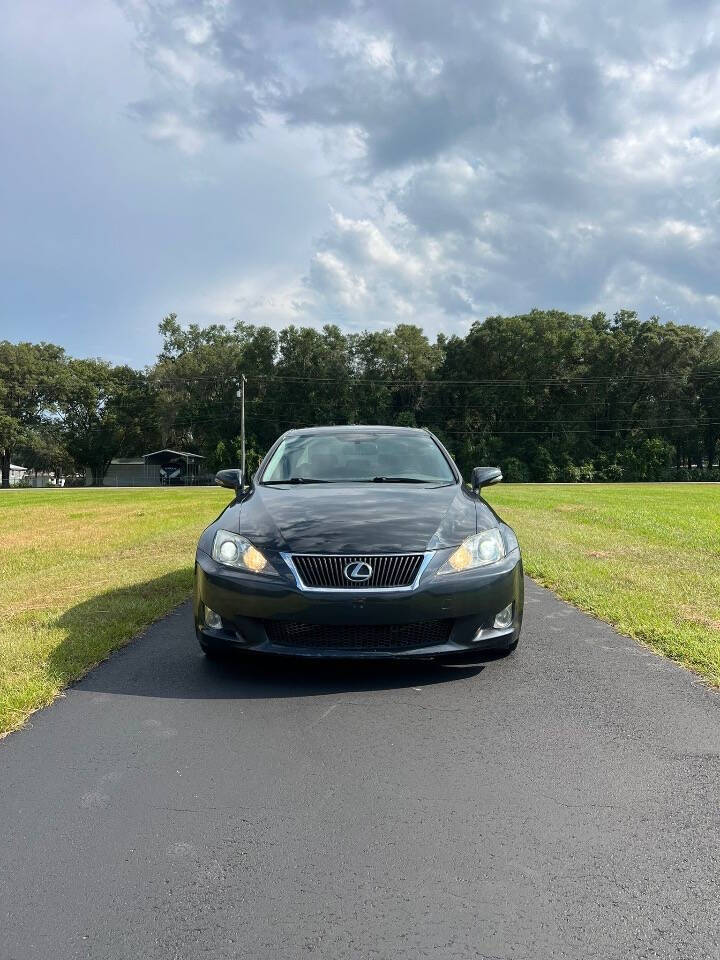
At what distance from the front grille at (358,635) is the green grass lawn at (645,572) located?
172 centimetres

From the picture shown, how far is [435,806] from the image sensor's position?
2.61 m

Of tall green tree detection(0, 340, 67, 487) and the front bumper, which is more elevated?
tall green tree detection(0, 340, 67, 487)

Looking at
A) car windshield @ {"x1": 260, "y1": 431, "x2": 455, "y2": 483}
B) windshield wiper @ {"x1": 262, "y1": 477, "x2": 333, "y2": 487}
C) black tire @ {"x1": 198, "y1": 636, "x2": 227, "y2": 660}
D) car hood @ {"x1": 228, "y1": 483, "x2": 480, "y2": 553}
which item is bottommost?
black tire @ {"x1": 198, "y1": 636, "x2": 227, "y2": 660}

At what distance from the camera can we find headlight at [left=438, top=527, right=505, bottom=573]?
4.00 metres

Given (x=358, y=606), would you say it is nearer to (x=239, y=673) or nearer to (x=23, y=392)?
(x=239, y=673)

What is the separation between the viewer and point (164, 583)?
7516 mm

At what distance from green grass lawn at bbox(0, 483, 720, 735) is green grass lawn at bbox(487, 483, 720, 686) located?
0.04 ft

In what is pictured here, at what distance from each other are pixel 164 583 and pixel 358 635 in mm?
4243

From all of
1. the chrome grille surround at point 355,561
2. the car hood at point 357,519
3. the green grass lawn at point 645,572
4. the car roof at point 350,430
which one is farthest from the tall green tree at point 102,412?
the chrome grille surround at point 355,561

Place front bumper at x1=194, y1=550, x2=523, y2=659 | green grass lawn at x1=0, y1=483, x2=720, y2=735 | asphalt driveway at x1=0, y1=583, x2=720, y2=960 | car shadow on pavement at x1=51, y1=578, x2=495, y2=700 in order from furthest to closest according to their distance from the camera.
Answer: green grass lawn at x1=0, y1=483, x2=720, y2=735 < car shadow on pavement at x1=51, y1=578, x2=495, y2=700 < front bumper at x1=194, y1=550, x2=523, y2=659 < asphalt driveway at x1=0, y1=583, x2=720, y2=960

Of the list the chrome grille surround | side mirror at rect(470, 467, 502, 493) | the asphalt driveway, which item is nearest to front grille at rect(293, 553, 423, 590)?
the chrome grille surround

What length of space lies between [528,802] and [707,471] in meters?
66.2

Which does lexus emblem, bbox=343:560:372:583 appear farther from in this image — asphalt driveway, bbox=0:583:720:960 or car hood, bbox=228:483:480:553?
asphalt driveway, bbox=0:583:720:960

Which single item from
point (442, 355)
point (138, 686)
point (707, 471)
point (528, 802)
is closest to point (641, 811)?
point (528, 802)
